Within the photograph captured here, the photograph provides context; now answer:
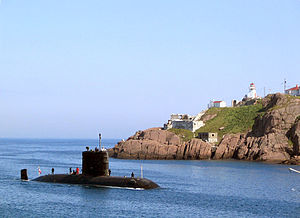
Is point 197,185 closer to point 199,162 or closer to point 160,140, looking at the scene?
point 199,162

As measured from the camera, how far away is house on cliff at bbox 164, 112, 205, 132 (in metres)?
177

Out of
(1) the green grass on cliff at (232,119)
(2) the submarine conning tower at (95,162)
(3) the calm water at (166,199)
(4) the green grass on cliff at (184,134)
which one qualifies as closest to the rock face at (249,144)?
(4) the green grass on cliff at (184,134)

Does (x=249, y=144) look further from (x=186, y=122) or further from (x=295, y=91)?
(x=295, y=91)

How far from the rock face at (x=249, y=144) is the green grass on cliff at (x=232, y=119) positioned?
40.0ft

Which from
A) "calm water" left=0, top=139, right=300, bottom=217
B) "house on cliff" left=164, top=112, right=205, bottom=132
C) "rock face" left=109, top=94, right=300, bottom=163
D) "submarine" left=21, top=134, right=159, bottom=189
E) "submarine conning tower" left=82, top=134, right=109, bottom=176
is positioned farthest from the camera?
"house on cliff" left=164, top=112, right=205, bottom=132

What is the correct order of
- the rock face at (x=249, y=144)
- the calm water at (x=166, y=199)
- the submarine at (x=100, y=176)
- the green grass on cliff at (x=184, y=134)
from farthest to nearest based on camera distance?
the green grass on cliff at (x=184, y=134) < the rock face at (x=249, y=144) < the submarine at (x=100, y=176) < the calm water at (x=166, y=199)

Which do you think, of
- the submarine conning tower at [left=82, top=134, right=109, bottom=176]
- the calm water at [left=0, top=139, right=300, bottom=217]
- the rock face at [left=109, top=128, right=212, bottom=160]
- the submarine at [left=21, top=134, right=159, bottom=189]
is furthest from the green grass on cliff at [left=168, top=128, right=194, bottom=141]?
the submarine conning tower at [left=82, top=134, right=109, bottom=176]

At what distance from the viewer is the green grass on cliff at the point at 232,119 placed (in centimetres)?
16709

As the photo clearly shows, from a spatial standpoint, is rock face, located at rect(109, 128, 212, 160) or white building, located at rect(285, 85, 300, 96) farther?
white building, located at rect(285, 85, 300, 96)

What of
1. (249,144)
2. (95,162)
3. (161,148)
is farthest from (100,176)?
(249,144)

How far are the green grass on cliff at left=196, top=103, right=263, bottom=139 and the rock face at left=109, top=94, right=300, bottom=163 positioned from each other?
40.0 feet

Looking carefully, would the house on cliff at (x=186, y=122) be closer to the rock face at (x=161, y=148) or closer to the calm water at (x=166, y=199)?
the rock face at (x=161, y=148)

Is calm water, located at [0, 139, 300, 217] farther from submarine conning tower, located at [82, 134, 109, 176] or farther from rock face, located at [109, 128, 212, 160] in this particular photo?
rock face, located at [109, 128, 212, 160]

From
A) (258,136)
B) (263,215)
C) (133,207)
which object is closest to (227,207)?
(263,215)
